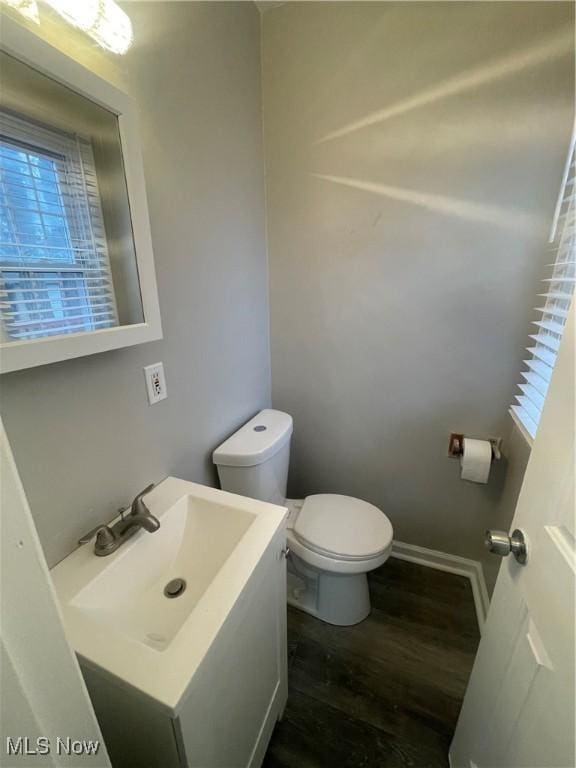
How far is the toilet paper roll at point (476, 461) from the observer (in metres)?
1.39

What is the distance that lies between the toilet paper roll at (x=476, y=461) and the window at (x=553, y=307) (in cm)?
20

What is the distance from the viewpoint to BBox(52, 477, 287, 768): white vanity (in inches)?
22.5

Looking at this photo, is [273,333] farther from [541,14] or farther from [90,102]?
[541,14]

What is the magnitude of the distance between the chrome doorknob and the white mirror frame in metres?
0.96

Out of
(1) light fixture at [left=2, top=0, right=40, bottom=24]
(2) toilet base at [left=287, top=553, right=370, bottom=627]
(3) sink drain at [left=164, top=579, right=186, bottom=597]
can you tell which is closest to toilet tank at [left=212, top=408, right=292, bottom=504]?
(2) toilet base at [left=287, top=553, right=370, bottom=627]

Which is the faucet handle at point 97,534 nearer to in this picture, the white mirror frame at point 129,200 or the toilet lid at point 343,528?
the white mirror frame at point 129,200

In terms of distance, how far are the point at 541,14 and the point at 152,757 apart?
2.30m

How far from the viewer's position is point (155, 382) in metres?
1.01

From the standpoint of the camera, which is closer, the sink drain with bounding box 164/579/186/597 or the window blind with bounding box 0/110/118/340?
the window blind with bounding box 0/110/118/340

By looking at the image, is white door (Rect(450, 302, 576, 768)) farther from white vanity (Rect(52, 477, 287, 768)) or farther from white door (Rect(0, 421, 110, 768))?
white door (Rect(0, 421, 110, 768))

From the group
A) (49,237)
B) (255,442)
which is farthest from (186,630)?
(49,237)

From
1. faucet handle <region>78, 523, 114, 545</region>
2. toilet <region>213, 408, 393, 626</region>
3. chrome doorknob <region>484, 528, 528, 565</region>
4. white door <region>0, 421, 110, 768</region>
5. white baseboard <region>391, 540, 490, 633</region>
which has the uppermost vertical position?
white door <region>0, 421, 110, 768</region>

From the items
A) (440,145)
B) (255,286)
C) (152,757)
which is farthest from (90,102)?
(152,757)

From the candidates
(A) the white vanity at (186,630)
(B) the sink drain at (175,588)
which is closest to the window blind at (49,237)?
Result: (A) the white vanity at (186,630)
